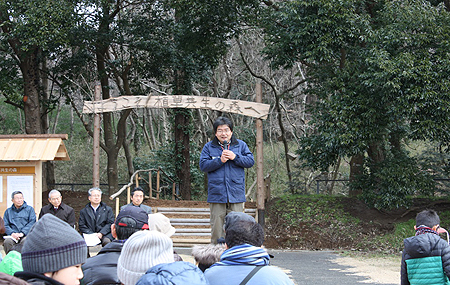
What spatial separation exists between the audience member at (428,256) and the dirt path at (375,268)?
3773mm

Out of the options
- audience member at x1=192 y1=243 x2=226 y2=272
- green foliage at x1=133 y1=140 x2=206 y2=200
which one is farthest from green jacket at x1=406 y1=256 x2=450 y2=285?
green foliage at x1=133 y1=140 x2=206 y2=200

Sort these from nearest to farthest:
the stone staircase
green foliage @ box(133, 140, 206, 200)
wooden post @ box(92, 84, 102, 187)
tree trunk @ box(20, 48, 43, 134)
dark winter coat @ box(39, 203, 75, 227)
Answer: dark winter coat @ box(39, 203, 75, 227) → wooden post @ box(92, 84, 102, 187) → the stone staircase → tree trunk @ box(20, 48, 43, 134) → green foliage @ box(133, 140, 206, 200)

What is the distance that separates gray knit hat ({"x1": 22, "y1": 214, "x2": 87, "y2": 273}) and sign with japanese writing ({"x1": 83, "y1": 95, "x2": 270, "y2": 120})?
797 cm

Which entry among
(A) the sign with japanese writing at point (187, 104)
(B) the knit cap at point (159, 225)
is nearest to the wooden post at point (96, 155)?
(A) the sign with japanese writing at point (187, 104)

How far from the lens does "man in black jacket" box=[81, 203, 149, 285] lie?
11.3ft

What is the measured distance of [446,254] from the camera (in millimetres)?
4402

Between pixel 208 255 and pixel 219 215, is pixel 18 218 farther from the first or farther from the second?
pixel 208 255

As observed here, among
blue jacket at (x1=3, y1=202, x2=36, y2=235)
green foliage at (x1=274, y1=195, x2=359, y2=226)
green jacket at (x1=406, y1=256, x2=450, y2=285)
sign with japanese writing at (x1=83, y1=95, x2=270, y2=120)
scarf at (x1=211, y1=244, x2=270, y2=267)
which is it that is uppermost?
sign with japanese writing at (x1=83, y1=95, x2=270, y2=120)

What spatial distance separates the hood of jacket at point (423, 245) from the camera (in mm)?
4422

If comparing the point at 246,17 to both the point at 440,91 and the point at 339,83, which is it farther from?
the point at 440,91

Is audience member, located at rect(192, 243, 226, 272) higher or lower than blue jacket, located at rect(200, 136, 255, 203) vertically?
lower

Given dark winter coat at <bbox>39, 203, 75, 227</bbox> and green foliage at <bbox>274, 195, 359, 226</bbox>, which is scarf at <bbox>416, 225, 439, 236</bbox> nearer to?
dark winter coat at <bbox>39, 203, 75, 227</bbox>

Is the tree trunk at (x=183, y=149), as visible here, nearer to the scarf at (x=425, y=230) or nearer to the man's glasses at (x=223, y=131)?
the man's glasses at (x=223, y=131)

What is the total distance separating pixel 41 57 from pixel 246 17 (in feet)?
22.9
